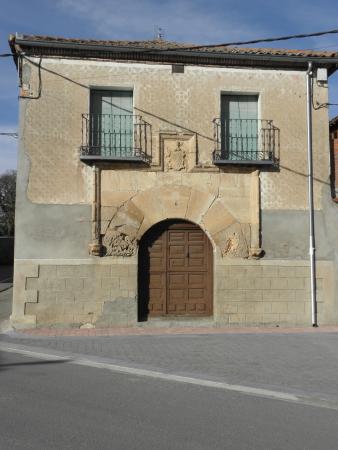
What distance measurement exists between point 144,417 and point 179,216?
7206 millimetres

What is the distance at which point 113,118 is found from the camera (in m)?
12.3

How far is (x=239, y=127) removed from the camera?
498 inches

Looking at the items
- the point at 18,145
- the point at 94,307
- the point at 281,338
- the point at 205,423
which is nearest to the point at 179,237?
the point at 94,307

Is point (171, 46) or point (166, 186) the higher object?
point (171, 46)

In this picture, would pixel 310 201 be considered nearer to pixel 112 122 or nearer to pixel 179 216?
pixel 179 216

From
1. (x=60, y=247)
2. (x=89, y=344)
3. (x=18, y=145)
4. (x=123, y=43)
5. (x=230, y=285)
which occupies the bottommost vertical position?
(x=89, y=344)

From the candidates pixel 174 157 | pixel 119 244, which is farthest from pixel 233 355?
pixel 174 157

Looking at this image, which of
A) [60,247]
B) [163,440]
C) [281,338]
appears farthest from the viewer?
[60,247]

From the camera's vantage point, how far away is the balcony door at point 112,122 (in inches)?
480

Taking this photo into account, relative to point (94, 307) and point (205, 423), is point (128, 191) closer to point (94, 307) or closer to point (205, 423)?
point (94, 307)

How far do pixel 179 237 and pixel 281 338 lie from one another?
11.3 ft

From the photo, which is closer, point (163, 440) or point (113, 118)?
point (163, 440)

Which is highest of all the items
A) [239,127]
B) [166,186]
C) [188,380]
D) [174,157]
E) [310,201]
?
[239,127]

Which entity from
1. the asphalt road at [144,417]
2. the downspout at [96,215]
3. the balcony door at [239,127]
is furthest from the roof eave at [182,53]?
the asphalt road at [144,417]
